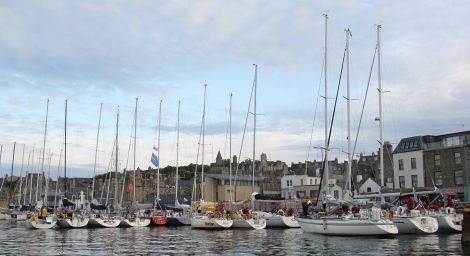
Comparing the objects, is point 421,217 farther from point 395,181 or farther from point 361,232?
point 395,181

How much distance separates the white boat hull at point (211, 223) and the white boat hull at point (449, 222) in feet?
69.1

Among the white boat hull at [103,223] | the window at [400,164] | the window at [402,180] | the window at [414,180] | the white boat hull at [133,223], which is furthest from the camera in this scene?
the window at [400,164]

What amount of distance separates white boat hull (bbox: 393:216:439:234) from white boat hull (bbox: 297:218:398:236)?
281cm

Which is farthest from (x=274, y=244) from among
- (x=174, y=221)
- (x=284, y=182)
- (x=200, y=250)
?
(x=284, y=182)

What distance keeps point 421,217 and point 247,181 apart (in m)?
70.9

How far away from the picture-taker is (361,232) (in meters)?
36.6

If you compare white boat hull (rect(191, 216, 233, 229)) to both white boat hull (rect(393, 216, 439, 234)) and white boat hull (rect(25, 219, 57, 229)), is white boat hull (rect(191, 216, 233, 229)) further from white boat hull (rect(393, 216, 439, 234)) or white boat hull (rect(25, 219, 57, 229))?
white boat hull (rect(393, 216, 439, 234))

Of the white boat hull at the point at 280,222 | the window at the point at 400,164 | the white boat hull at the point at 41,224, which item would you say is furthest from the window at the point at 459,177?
the white boat hull at the point at 41,224

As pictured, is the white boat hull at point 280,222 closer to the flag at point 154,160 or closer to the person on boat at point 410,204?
the person on boat at point 410,204

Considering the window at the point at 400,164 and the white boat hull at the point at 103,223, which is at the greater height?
the window at the point at 400,164

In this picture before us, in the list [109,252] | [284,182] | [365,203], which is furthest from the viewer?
[284,182]

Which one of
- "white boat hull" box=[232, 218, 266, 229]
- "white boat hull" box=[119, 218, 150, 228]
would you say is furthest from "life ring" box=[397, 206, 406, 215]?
"white boat hull" box=[119, 218, 150, 228]

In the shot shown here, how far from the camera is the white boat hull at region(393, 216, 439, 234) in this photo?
3775 cm

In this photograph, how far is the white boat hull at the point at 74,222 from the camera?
182 ft
